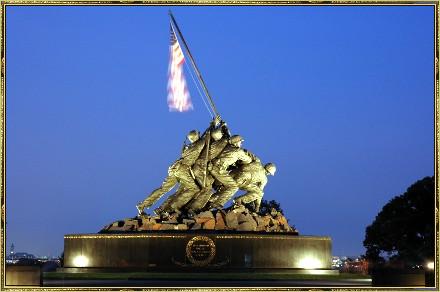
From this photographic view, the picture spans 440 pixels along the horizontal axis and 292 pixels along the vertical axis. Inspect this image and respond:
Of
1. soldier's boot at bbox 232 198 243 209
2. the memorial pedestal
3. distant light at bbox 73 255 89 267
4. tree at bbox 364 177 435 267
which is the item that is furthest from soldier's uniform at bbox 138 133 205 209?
tree at bbox 364 177 435 267

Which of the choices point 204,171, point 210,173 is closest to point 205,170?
A: point 204,171

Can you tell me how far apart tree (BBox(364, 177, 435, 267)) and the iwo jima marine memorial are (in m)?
21.7

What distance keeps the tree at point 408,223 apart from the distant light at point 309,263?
21.5m

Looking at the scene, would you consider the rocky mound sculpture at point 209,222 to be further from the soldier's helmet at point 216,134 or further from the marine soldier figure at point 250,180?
the soldier's helmet at point 216,134

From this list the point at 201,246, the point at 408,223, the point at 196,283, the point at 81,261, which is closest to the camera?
the point at 196,283

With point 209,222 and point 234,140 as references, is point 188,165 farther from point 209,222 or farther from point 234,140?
point 209,222

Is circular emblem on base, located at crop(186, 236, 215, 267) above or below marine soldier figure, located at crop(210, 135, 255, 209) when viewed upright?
below

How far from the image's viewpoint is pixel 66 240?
34562 millimetres

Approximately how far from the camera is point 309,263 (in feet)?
112

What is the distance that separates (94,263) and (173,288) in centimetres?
785

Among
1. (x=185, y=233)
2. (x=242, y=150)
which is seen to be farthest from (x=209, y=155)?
(x=185, y=233)

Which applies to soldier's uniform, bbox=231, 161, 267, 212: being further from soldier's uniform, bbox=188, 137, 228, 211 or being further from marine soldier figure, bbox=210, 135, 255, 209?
soldier's uniform, bbox=188, 137, 228, 211

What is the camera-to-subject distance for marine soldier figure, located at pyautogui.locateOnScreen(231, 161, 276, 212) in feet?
117

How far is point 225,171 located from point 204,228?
8.97 feet
